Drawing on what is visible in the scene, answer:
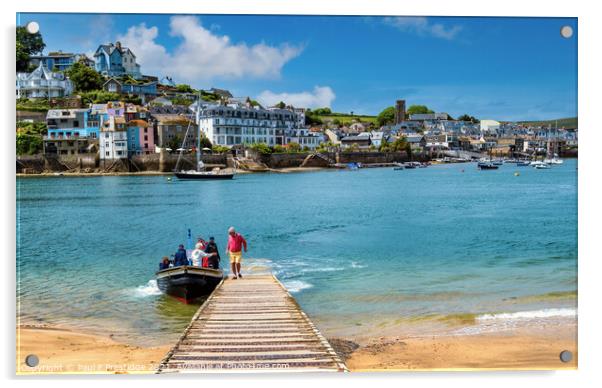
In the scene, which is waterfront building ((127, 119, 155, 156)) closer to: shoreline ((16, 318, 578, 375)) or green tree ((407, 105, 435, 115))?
green tree ((407, 105, 435, 115))

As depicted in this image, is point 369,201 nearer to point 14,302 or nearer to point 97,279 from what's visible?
point 97,279

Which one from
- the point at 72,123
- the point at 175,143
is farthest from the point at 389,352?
the point at 175,143

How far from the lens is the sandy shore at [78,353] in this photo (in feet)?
16.7

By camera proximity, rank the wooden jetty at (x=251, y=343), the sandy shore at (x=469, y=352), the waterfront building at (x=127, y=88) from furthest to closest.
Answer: the waterfront building at (x=127, y=88) < the sandy shore at (x=469, y=352) < the wooden jetty at (x=251, y=343)

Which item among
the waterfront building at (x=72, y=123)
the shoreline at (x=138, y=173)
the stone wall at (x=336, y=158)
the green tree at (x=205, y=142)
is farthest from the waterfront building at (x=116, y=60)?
the stone wall at (x=336, y=158)

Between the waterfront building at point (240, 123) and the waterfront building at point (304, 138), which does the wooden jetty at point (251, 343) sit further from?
the waterfront building at point (304, 138)

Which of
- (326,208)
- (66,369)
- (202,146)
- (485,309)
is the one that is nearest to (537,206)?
(326,208)

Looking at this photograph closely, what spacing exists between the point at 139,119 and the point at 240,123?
393 centimetres

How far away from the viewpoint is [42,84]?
1035cm

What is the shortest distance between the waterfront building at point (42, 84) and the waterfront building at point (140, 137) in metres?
2.45

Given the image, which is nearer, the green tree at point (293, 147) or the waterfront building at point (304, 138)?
the waterfront building at point (304, 138)

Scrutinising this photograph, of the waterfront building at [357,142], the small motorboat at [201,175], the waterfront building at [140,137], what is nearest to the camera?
the waterfront building at [140,137]

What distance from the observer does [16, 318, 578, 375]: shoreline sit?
5.15 meters

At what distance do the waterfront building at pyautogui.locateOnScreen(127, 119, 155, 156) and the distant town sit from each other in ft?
0.10
